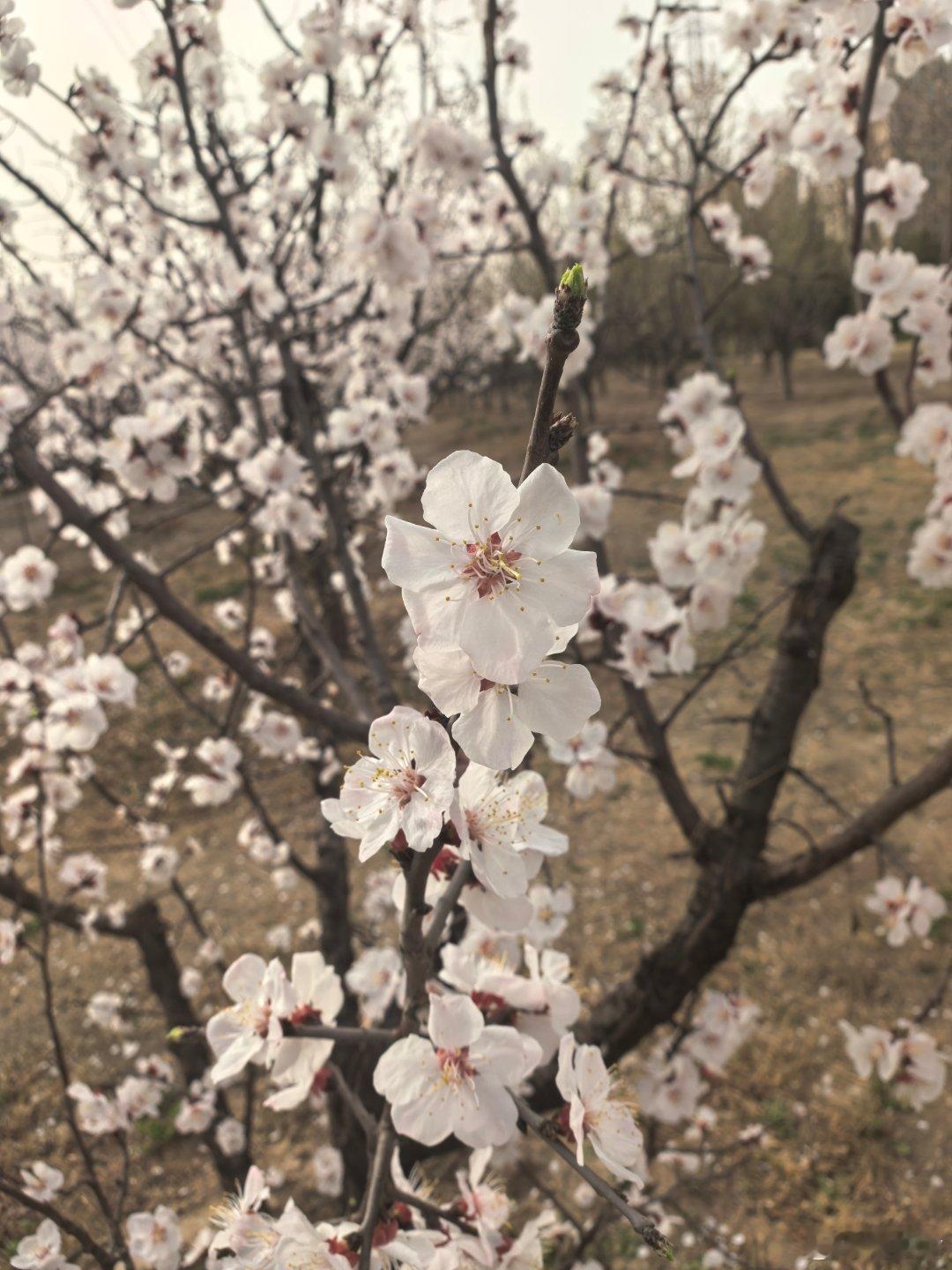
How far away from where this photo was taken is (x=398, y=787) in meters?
0.78

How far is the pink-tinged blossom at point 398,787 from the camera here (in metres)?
0.67

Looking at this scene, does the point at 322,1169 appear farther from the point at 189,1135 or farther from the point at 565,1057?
the point at 565,1057

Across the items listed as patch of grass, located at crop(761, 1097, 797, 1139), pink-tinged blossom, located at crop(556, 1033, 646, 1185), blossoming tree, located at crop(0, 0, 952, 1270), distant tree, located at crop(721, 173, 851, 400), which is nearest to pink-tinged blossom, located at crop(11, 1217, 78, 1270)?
blossoming tree, located at crop(0, 0, 952, 1270)

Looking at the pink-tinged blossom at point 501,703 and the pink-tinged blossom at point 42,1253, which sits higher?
the pink-tinged blossom at point 501,703

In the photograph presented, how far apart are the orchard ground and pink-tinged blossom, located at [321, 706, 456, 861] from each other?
880 mm

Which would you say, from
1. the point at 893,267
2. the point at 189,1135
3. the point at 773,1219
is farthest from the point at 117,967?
the point at 893,267

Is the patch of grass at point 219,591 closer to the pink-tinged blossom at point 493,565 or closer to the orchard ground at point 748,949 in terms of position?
the orchard ground at point 748,949

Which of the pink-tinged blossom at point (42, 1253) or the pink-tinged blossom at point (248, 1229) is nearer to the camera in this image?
the pink-tinged blossom at point (248, 1229)

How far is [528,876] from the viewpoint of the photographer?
842mm

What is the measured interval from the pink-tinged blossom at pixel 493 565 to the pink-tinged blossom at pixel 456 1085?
46 cm

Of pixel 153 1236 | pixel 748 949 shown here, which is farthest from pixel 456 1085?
pixel 748 949

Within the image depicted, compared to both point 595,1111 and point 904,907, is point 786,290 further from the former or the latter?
point 595,1111

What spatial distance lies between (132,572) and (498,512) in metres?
1.31

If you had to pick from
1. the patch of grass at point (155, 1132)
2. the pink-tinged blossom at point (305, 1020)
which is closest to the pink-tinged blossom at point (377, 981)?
the pink-tinged blossom at point (305, 1020)
